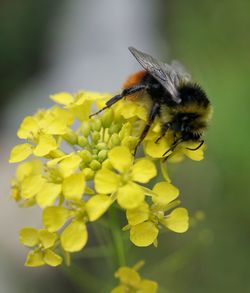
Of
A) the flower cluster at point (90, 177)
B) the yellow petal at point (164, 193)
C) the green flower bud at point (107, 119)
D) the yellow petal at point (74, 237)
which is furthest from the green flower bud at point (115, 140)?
the yellow petal at point (74, 237)

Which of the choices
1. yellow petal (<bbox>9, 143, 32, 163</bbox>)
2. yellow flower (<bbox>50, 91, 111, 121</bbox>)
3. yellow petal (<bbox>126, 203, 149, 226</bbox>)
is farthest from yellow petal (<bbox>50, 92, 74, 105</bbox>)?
yellow petal (<bbox>126, 203, 149, 226</bbox>)

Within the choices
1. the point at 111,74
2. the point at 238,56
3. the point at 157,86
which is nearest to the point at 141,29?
the point at 111,74

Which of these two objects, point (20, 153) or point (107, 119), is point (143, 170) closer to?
point (107, 119)

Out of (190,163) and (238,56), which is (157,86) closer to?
(190,163)

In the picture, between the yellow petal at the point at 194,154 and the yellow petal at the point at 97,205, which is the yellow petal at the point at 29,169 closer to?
the yellow petal at the point at 97,205

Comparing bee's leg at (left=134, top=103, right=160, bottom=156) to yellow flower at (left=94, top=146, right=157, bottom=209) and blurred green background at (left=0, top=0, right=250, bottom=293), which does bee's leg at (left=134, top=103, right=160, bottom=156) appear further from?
blurred green background at (left=0, top=0, right=250, bottom=293)

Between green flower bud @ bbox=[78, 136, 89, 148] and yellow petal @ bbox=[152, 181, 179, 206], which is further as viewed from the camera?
green flower bud @ bbox=[78, 136, 89, 148]

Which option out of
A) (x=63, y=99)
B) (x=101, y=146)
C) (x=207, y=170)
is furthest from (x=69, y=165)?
(x=207, y=170)
